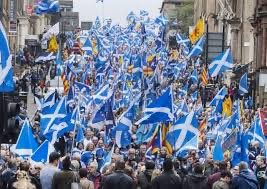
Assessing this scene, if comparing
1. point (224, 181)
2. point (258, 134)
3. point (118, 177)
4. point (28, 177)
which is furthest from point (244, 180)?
point (258, 134)

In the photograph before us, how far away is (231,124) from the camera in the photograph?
26344 mm

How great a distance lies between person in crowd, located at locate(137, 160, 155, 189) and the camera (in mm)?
17995

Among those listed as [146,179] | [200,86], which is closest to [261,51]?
[200,86]

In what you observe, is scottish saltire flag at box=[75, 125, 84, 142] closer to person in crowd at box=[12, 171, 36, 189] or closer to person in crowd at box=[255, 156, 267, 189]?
person in crowd at box=[255, 156, 267, 189]

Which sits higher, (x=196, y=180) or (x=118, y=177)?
(x=118, y=177)

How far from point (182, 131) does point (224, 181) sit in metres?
5.28

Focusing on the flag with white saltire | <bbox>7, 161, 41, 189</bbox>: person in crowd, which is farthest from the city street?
the flag with white saltire

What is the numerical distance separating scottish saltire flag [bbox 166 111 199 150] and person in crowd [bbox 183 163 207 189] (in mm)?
4392

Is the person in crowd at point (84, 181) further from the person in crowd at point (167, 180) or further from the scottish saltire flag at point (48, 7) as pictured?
the scottish saltire flag at point (48, 7)

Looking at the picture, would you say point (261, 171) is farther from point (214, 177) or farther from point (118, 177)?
point (118, 177)

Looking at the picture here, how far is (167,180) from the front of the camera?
17.3 m

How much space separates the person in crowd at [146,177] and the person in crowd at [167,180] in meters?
0.54

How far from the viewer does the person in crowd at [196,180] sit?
17609 millimetres

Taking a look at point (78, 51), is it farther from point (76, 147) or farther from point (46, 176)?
point (46, 176)
